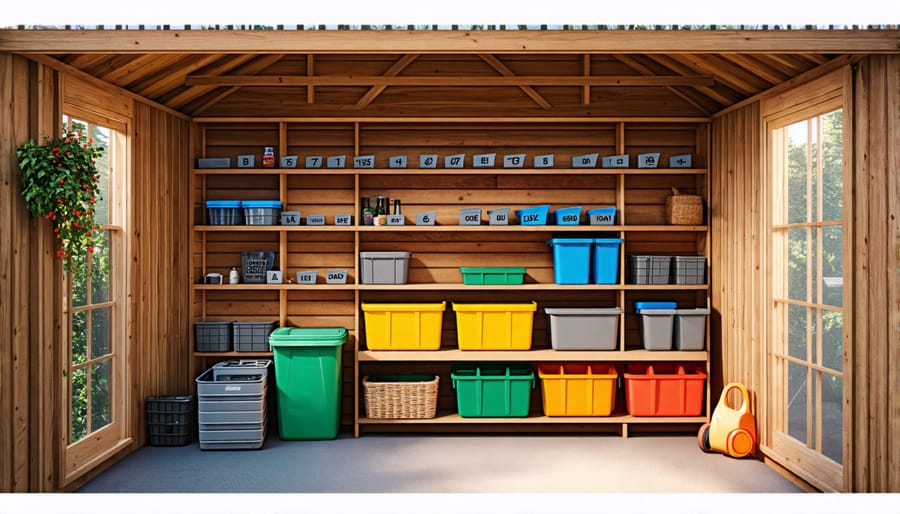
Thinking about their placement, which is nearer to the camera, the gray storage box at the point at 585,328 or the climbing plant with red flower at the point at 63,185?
the climbing plant with red flower at the point at 63,185

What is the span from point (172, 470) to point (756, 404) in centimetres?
402

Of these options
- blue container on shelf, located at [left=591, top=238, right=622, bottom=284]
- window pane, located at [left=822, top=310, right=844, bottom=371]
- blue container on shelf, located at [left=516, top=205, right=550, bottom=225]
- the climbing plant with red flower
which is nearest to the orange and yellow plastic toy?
window pane, located at [left=822, top=310, right=844, bottom=371]

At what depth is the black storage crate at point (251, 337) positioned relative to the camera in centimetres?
589

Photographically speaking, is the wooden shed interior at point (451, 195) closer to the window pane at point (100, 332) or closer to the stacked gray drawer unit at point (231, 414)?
the window pane at point (100, 332)

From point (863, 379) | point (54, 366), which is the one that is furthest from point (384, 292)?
point (863, 379)

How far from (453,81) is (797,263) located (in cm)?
272

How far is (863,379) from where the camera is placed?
394cm

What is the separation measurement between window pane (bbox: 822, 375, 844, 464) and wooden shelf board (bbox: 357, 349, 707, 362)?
4.40ft

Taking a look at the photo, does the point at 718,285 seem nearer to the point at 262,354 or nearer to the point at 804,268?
the point at 804,268

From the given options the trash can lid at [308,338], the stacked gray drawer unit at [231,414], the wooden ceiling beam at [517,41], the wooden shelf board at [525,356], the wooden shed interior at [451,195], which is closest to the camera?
the wooden ceiling beam at [517,41]

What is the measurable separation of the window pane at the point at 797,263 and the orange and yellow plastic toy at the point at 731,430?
834 millimetres

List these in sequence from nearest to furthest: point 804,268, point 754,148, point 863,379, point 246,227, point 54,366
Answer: point 863,379 < point 54,366 < point 804,268 < point 754,148 < point 246,227

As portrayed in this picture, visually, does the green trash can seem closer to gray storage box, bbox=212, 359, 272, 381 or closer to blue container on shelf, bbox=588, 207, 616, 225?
gray storage box, bbox=212, 359, 272, 381

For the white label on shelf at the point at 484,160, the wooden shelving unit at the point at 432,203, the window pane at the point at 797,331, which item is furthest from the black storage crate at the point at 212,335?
the window pane at the point at 797,331
